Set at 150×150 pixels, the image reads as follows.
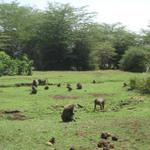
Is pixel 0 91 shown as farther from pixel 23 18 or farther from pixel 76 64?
pixel 23 18

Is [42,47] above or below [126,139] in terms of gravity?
above

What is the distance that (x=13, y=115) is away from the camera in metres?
18.5

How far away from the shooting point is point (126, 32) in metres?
64.6

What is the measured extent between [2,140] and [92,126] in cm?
340

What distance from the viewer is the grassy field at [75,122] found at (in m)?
12.6

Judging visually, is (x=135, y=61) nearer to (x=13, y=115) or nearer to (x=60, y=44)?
(x=60, y=44)

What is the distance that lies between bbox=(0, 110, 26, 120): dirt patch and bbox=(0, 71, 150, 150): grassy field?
0.13 ft

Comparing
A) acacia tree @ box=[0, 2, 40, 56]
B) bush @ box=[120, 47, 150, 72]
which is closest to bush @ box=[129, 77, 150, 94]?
bush @ box=[120, 47, 150, 72]

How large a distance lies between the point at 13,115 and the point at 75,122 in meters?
3.29

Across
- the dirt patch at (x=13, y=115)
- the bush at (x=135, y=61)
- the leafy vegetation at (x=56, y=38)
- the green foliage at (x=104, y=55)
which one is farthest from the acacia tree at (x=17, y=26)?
the dirt patch at (x=13, y=115)

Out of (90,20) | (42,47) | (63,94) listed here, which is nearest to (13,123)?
(63,94)

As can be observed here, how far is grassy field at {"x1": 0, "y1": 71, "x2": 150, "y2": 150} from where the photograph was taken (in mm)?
12633

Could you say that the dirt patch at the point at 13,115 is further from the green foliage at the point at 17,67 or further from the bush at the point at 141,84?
the green foliage at the point at 17,67

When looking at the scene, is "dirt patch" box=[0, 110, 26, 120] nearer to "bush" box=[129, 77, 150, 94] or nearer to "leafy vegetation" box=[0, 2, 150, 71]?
"bush" box=[129, 77, 150, 94]
